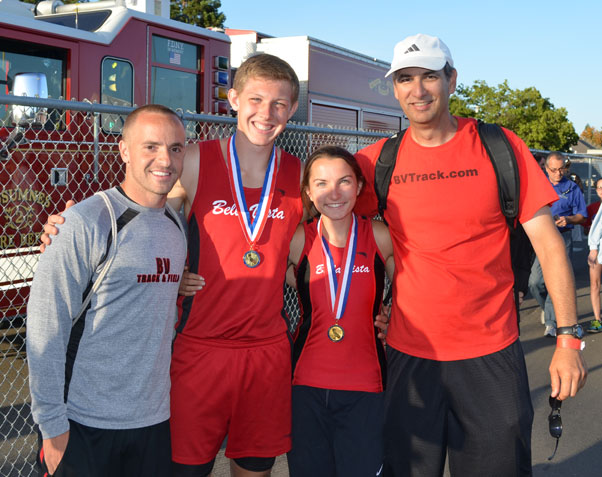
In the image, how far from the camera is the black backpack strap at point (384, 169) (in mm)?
2934

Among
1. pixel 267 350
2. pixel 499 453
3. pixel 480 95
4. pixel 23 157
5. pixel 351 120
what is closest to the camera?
pixel 499 453

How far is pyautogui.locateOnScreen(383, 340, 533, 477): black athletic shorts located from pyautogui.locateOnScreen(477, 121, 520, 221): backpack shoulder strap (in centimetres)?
63

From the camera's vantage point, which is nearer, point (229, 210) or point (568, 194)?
point (229, 210)

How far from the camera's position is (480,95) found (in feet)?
144

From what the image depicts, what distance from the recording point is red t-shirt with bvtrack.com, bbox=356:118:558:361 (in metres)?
2.71

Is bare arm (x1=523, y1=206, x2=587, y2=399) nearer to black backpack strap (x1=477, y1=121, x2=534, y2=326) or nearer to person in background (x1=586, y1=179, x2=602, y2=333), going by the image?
black backpack strap (x1=477, y1=121, x2=534, y2=326)

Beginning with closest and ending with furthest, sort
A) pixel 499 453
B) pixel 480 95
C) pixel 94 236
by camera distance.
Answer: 1. pixel 94 236
2. pixel 499 453
3. pixel 480 95

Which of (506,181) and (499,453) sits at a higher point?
(506,181)

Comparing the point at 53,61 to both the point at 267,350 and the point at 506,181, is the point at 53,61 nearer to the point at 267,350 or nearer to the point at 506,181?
the point at 267,350

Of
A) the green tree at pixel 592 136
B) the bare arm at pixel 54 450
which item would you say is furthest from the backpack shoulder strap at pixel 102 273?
the green tree at pixel 592 136

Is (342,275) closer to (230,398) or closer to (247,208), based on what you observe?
(247,208)

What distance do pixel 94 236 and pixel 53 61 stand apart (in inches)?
176

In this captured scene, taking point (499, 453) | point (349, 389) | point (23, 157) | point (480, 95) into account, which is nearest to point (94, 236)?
point (349, 389)

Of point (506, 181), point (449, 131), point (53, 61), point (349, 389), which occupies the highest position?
point (53, 61)
